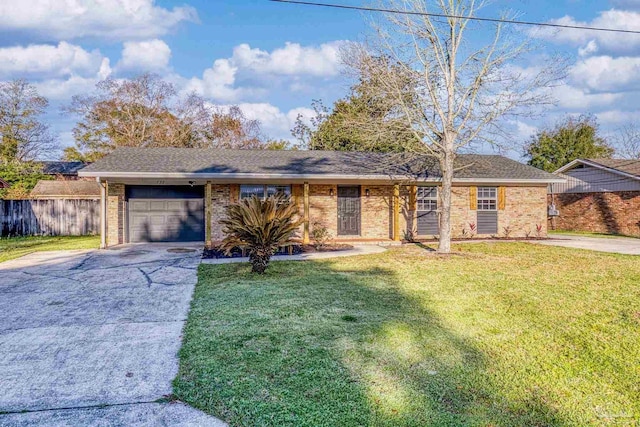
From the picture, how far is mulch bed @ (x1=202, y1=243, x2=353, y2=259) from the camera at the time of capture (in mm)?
10562

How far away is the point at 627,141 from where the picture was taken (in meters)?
32.7

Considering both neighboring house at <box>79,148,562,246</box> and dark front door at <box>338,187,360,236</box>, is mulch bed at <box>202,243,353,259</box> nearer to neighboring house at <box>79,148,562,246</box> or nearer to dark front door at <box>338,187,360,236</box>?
neighboring house at <box>79,148,562,246</box>

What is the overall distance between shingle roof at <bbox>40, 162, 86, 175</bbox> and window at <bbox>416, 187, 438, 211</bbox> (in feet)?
87.7

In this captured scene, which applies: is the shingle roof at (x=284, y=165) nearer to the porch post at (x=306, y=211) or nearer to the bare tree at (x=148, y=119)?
the porch post at (x=306, y=211)

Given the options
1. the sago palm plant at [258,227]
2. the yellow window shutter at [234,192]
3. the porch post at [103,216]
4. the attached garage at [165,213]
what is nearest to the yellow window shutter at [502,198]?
the yellow window shutter at [234,192]

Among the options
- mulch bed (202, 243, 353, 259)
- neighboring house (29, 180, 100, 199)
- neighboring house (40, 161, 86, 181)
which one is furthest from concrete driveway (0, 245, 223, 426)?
neighboring house (40, 161, 86, 181)

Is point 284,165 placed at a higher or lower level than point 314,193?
higher

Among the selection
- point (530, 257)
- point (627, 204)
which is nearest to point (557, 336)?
point (530, 257)

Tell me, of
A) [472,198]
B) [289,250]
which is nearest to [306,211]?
[289,250]

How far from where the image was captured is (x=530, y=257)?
999 centimetres

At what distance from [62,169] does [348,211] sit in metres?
27.6

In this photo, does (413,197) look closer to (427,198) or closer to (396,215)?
(427,198)

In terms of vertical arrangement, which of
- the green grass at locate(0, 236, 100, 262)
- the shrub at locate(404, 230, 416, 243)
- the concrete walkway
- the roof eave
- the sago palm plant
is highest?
the roof eave

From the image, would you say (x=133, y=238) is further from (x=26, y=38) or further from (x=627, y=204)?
(x=627, y=204)
